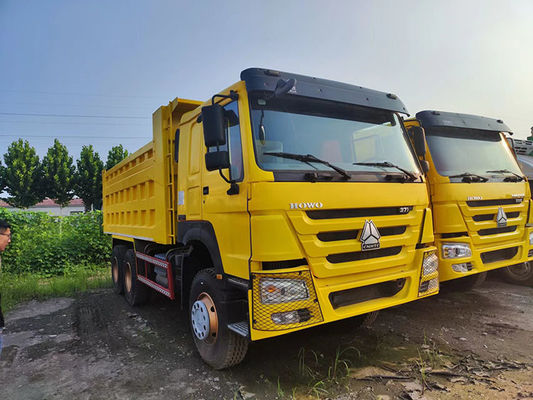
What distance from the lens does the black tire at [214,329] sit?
3162 mm

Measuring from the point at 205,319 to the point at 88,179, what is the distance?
2993cm

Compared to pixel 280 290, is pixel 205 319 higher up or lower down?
lower down

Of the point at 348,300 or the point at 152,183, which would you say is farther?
the point at 152,183

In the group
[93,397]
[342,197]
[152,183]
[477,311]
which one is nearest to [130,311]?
[152,183]

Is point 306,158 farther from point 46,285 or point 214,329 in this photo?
point 46,285

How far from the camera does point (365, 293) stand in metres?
3.19

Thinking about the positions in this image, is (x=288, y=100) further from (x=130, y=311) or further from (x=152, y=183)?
(x=130, y=311)

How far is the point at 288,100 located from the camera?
3.18 meters

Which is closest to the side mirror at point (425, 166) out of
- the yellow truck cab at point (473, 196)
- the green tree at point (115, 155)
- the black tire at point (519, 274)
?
the yellow truck cab at point (473, 196)

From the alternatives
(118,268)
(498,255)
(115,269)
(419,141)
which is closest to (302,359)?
(419,141)

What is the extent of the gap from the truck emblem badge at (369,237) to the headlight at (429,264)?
0.66m

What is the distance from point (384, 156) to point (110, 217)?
5.69 meters

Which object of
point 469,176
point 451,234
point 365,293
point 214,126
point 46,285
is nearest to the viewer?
point 214,126

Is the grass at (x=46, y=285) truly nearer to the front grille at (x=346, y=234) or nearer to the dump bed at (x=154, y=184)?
the dump bed at (x=154, y=184)
